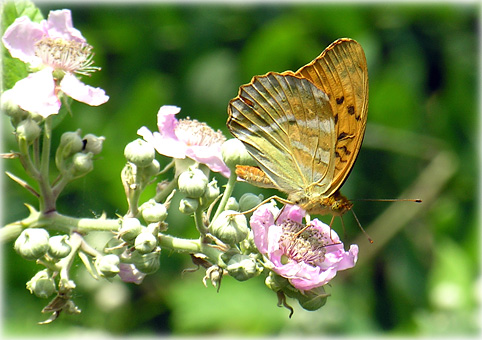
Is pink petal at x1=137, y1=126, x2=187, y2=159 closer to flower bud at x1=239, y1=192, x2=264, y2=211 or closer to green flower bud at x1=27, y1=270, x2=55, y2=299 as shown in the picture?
flower bud at x1=239, y1=192, x2=264, y2=211

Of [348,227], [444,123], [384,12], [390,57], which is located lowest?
[348,227]

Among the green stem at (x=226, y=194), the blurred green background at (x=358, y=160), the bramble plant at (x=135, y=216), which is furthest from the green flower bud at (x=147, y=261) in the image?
the blurred green background at (x=358, y=160)

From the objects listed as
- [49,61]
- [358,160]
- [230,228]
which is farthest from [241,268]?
[358,160]

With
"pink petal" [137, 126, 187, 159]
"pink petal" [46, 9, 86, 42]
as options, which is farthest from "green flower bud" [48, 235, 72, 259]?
"pink petal" [46, 9, 86, 42]

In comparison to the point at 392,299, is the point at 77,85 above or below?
above

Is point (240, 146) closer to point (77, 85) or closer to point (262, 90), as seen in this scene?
point (262, 90)

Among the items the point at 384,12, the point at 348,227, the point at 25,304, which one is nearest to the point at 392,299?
the point at 348,227

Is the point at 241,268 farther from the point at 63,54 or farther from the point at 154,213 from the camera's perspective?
the point at 63,54
